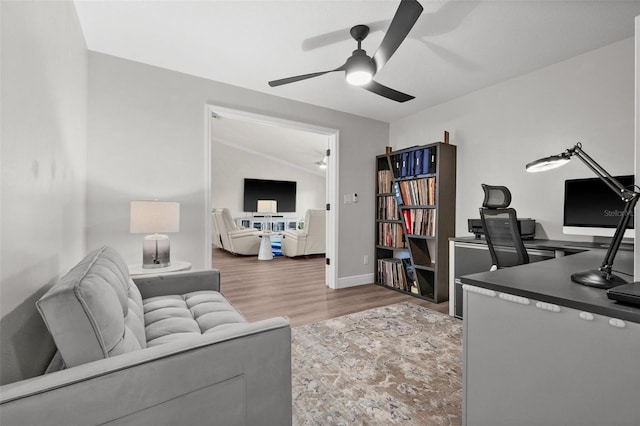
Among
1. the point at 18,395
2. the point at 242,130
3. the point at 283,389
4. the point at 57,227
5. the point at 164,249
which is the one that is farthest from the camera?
the point at 242,130

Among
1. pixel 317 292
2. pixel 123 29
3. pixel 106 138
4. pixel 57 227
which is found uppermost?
pixel 123 29

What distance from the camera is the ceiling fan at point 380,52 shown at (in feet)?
5.04

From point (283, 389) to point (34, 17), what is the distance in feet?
5.65

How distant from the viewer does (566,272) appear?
46.3 inches

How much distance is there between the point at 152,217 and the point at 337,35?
6.44 ft

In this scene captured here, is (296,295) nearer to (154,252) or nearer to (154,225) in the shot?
(154,252)

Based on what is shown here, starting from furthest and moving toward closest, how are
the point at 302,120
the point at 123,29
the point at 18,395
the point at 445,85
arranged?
the point at 302,120 < the point at 445,85 < the point at 123,29 < the point at 18,395

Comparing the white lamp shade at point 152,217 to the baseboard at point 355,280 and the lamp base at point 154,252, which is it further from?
the baseboard at point 355,280

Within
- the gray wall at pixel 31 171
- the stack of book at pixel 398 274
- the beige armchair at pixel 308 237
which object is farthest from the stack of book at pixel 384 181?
the gray wall at pixel 31 171

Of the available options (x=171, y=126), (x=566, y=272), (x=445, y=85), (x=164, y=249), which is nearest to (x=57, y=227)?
(x=164, y=249)

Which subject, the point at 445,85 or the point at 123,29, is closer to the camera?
the point at 123,29

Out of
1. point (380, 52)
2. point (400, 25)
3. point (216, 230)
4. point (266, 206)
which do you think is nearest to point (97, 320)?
point (400, 25)

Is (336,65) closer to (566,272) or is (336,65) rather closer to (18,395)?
(566,272)

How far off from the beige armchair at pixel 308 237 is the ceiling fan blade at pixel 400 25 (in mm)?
4499
